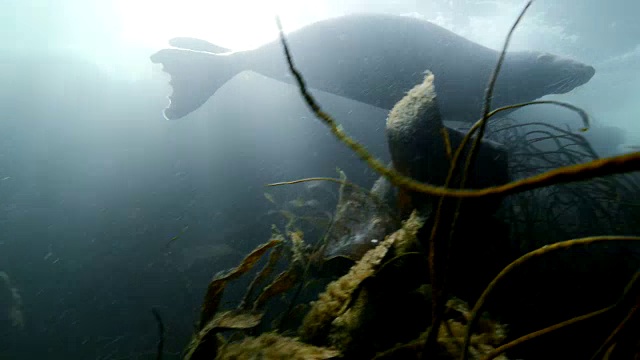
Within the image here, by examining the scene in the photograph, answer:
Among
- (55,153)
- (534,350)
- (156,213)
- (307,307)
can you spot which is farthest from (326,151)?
(55,153)

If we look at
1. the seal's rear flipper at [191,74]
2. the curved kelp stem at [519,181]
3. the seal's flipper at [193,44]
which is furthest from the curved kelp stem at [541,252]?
the seal's flipper at [193,44]

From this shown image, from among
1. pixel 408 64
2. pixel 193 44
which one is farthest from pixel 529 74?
pixel 193 44

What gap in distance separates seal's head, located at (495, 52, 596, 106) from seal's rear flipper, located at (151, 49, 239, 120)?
5.65m

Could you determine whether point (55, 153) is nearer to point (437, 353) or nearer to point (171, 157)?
point (171, 157)

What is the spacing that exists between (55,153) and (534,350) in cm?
1380

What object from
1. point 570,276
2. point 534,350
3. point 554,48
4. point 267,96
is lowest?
point 534,350

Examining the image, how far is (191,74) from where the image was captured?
761 cm

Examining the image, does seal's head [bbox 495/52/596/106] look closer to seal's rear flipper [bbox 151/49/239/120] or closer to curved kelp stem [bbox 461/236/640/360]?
seal's rear flipper [bbox 151/49/239/120]

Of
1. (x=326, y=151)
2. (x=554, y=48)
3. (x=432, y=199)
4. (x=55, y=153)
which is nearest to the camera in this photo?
(x=432, y=199)

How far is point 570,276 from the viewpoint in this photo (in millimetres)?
2402

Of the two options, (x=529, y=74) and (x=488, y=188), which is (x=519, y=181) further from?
(x=529, y=74)

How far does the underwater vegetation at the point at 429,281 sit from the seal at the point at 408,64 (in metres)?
4.00

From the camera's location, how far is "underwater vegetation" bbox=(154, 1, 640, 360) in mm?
992

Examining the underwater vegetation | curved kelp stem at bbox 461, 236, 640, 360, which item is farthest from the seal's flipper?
curved kelp stem at bbox 461, 236, 640, 360
